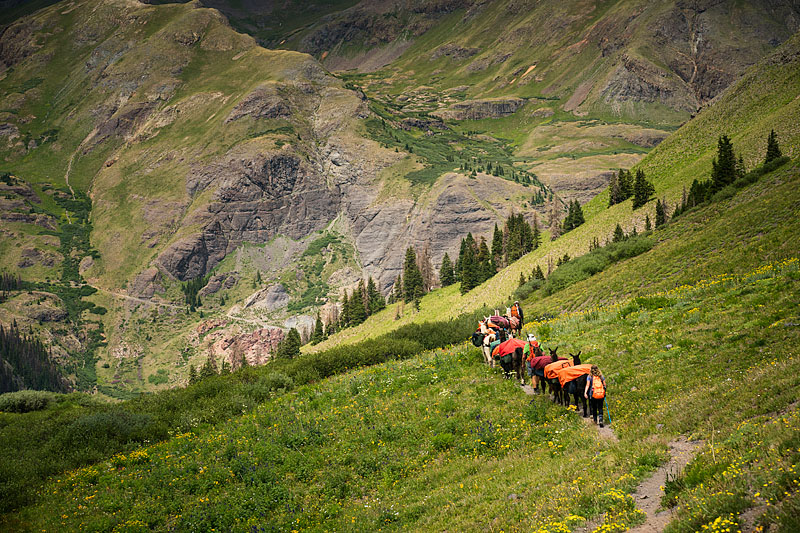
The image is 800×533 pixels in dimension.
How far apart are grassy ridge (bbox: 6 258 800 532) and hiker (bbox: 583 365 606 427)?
2.08 feet

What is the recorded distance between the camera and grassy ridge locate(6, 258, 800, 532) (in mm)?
10180

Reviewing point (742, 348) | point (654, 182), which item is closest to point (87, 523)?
point (742, 348)

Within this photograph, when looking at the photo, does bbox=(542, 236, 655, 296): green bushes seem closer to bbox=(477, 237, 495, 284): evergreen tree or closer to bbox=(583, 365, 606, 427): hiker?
bbox=(583, 365, 606, 427): hiker

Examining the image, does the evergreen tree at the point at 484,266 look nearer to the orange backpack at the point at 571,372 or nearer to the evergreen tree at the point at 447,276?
the evergreen tree at the point at 447,276

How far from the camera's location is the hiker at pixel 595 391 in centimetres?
1433

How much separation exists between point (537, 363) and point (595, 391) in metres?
3.67

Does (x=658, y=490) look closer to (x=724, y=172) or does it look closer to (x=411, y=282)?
(x=724, y=172)

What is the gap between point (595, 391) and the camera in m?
14.4

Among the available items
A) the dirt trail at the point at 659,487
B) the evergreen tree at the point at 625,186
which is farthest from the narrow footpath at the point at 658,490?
the evergreen tree at the point at 625,186

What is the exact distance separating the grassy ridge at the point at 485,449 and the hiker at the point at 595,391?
2.08ft

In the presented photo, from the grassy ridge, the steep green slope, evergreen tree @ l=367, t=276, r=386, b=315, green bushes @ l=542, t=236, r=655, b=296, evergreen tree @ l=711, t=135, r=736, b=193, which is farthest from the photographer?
evergreen tree @ l=367, t=276, r=386, b=315

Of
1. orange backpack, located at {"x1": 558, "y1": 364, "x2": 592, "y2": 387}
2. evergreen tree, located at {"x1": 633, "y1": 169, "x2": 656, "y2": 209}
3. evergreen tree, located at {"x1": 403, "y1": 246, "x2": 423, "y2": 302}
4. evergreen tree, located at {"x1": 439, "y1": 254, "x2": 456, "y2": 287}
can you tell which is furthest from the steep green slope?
orange backpack, located at {"x1": 558, "y1": 364, "x2": 592, "y2": 387}

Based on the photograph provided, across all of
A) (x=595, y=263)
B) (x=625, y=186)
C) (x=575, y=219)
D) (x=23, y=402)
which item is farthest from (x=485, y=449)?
(x=575, y=219)

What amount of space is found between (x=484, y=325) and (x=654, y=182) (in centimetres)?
7633
